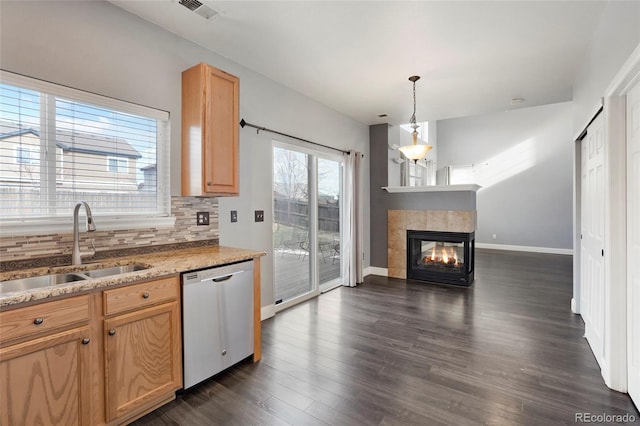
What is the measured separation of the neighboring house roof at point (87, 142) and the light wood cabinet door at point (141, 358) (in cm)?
129

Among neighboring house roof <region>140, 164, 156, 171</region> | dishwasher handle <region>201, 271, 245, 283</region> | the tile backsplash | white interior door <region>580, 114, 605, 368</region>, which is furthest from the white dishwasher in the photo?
white interior door <region>580, 114, 605, 368</region>

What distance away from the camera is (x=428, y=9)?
2.40m

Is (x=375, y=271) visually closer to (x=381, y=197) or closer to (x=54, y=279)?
(x=381, y=197)

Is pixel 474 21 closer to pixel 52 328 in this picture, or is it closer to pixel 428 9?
pixel 428 9

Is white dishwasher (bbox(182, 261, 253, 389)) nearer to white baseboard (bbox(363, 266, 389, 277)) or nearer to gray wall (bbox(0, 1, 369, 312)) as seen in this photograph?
gray wall (bbox(0, 1, 369, 312))

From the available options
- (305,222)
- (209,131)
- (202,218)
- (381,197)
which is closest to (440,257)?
(381,197)

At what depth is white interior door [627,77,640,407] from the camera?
6.35 ft

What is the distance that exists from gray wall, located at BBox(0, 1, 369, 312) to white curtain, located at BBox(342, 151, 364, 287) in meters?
1.23

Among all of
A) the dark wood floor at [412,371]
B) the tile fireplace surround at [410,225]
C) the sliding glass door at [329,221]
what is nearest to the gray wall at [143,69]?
the sliding glass door at [329,221]

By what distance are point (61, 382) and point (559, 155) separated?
10.0 metres

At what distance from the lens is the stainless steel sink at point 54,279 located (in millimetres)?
1757

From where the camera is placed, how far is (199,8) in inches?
93.5

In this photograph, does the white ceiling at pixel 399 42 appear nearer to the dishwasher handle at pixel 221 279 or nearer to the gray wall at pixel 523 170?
the dishwasher handle at pixel 221 279

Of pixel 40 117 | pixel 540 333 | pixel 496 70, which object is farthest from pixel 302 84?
pixel 540 333
